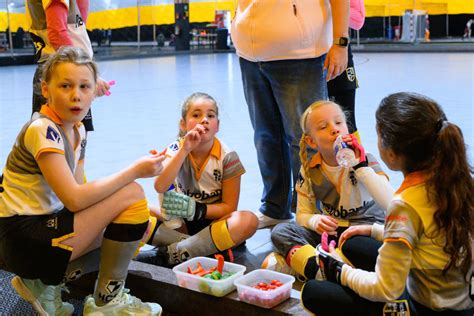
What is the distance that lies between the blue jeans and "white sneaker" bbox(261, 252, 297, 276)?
52 cm

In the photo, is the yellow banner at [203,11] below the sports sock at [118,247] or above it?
above

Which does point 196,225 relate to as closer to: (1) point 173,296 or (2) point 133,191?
(1) point 173,296

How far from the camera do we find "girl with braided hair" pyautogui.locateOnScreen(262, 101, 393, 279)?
214 centimetres

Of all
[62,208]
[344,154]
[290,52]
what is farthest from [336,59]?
[62,208]

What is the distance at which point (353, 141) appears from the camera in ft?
6.93

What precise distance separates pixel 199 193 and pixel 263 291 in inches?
29.1

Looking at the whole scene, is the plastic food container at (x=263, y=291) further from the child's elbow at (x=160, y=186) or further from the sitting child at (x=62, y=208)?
the child's elbow at (x=160, y=186)

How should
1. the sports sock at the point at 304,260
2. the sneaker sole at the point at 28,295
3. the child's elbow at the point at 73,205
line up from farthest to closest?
the sports sock at the point at 304,260
the sneaker sole at the point at 28,295
the child's elbow at the point at 73,205

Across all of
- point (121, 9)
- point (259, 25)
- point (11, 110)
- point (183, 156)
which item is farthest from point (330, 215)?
point (121, 9)

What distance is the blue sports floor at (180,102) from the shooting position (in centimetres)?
397

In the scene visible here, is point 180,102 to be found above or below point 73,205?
above

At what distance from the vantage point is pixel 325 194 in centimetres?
232

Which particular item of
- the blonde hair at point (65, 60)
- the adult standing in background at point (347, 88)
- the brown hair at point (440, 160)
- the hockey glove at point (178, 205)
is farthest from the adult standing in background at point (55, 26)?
the brown hair at point (440, 160)

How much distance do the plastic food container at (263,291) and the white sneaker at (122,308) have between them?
0.26 metres
